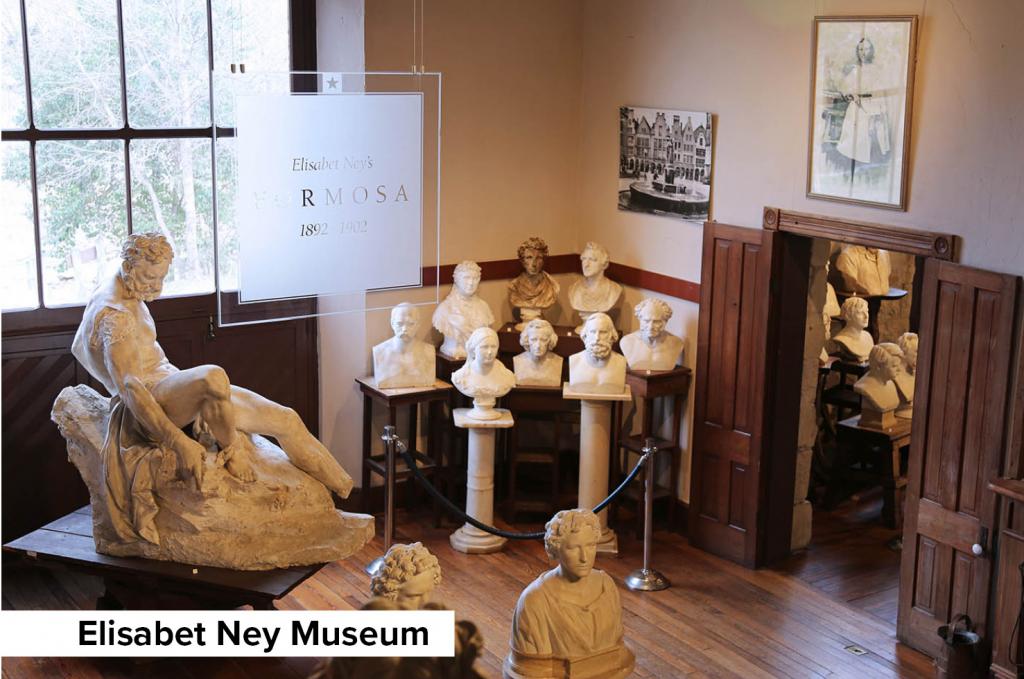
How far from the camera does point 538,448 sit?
8.66 m

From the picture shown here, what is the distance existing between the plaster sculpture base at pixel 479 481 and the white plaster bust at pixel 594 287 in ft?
3.22

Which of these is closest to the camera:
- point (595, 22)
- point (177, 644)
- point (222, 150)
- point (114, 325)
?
point (177, 644)

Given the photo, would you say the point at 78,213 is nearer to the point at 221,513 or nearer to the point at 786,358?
the point at 221,513

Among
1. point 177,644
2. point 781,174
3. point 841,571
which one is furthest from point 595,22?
point 177,644

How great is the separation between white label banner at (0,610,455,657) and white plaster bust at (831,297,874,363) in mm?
5573

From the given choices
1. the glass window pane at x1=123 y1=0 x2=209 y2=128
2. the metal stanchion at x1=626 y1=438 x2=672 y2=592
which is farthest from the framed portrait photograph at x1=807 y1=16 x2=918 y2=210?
the glass window pane at x1=123 y1=0 x2=209 y2=128

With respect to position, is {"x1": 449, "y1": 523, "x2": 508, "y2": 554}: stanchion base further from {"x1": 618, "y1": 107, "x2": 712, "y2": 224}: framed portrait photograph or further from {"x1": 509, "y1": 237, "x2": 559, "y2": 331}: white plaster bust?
{"x1": 618, "y1": 107, "x2": 712, "y2": 224}: framed portrait photograph

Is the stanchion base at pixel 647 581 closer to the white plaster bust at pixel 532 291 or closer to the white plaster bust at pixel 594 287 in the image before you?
Result: the white plaster bust at pixel 594 287

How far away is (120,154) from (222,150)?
95 cm

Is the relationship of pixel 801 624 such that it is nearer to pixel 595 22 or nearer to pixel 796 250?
pixel 796 250

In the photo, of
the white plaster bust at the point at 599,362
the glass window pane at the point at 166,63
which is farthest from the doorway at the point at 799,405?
the glass window pane at the point at 166,63

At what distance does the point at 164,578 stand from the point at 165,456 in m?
0.60

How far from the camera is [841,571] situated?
7867mm

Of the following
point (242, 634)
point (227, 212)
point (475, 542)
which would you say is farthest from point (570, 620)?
point (227, 212)
